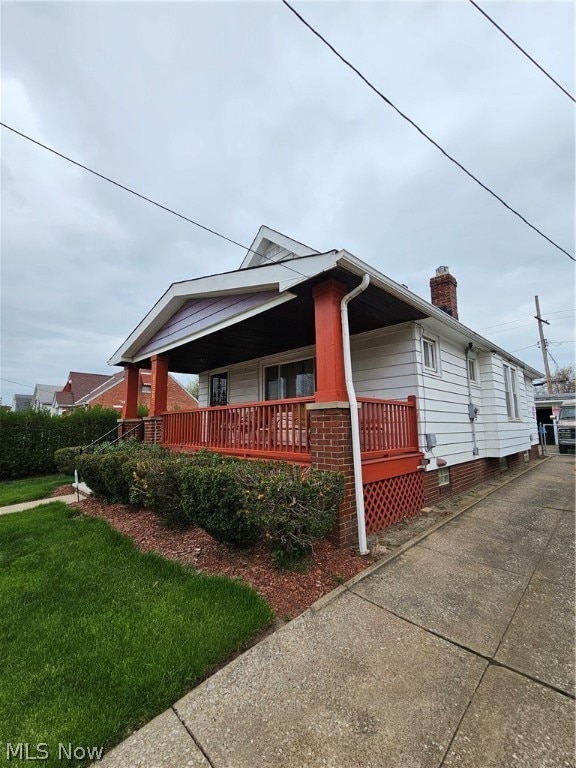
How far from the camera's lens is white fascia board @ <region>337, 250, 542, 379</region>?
4203mm

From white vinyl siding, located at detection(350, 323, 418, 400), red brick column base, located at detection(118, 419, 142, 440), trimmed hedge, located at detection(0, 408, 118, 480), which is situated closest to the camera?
white vinyl siding, located at detection(350, 323, 418, 400)

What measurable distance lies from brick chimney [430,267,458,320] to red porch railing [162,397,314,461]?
5.29m

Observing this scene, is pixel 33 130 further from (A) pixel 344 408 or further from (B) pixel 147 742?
(B) pixel 147 742

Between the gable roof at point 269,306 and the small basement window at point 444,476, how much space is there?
2769 millimetres

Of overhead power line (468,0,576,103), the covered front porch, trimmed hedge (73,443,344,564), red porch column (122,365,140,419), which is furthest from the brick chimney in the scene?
red porch column (122,365,140,419)

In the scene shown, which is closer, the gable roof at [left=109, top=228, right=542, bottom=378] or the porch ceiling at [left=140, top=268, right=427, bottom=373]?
the gable roof at [left=109, top=228, right=542, bottom=378]

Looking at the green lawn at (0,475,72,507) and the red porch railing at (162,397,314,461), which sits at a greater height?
the red porch railing at (162,397,314,461)

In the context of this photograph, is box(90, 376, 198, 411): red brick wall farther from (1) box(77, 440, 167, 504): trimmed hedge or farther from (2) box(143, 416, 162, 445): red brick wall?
(1) box(77, 440, 167, 504): trimmed hedge

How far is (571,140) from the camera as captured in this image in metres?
4.99

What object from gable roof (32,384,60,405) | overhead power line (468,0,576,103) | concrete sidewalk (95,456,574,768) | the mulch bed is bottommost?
concrete sidewalk (95,456,574,768)

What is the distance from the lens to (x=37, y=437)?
12164 millimetres

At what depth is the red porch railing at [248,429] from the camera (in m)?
4.95

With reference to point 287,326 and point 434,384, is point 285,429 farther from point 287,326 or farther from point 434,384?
point 434,384

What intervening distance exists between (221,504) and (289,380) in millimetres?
5084
